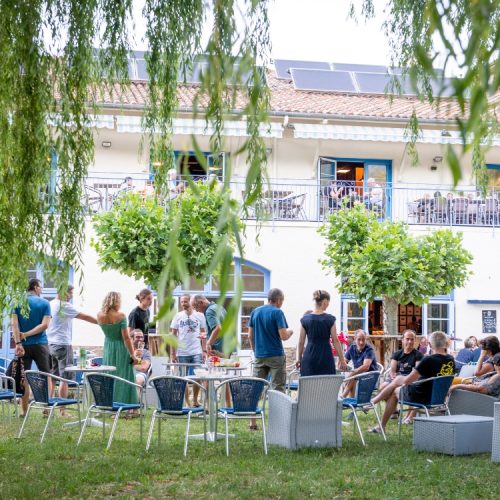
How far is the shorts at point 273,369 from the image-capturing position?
10.0 m

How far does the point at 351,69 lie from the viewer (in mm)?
26328

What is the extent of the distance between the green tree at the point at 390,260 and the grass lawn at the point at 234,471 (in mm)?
6610

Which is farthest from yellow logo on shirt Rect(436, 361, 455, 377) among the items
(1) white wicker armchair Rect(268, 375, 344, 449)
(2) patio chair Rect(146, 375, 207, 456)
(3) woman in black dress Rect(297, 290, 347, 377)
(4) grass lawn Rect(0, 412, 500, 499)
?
(2) patio chair Rect(146, 375, 207, 456)

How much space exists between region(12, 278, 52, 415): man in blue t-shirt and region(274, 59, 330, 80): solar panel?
1535 centimetres

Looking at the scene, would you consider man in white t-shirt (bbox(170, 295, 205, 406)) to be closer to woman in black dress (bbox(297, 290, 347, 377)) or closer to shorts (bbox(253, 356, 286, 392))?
shorts (bbox(253, 356, 286, 392))

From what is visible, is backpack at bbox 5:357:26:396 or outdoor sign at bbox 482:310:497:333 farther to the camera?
outdoor sign at bbox 482:310:497:333

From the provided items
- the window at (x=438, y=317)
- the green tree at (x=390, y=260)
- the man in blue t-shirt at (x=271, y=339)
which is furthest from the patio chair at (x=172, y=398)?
the window at (x=438, y=317)

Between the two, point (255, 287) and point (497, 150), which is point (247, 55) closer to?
point (255, 287)

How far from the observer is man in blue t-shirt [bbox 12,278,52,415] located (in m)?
11.0

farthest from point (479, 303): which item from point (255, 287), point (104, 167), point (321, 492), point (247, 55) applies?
point (247, 55)

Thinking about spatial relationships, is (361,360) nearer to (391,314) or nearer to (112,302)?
(112,302)

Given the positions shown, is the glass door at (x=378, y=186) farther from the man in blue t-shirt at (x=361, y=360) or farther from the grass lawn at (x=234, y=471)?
the grass lawn at (x=234, y=471)

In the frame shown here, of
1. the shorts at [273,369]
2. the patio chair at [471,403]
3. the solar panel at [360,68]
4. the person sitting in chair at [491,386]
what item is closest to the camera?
the patio chair at [471,403]

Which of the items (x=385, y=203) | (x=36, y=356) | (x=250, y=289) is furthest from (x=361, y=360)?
(x=385, y=203)
